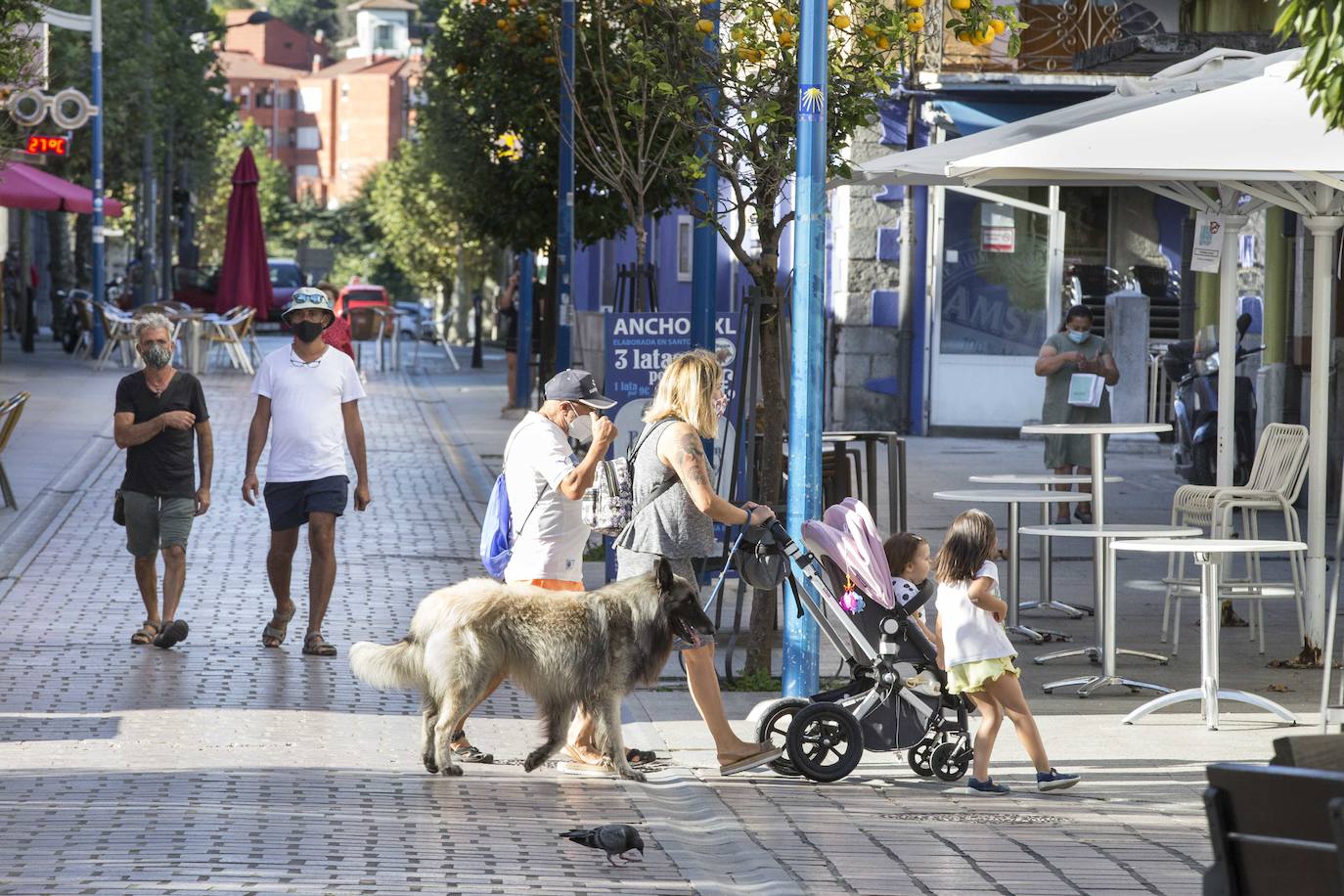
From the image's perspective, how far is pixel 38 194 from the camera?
26.6m

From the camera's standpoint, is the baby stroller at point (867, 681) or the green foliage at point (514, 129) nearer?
the baby stroller at point (867, 681)

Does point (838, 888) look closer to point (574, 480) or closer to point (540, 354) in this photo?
point (574, 480)

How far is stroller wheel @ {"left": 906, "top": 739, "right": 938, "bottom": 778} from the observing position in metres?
7.84

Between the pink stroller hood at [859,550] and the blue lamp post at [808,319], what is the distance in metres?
0.65

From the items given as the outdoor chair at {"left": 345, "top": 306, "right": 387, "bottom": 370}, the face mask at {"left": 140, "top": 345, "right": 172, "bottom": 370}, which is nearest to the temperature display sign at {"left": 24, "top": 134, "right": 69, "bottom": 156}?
the outdoor chair at {"left": 345, "top": 306, "right": 387, "bottom": 370}

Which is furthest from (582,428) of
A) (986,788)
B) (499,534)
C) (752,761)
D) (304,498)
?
(304,498)

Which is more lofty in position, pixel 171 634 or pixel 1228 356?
pixel 1228 356

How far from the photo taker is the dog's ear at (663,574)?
24.7 feet

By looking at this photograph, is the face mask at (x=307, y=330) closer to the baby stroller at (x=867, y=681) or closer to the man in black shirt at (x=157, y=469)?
the man in black shirt at (x=157, y=469)

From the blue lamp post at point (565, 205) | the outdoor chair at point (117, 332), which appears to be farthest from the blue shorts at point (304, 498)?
the outdoor chair at point (117, 332)

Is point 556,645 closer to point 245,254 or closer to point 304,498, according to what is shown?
point 304,498

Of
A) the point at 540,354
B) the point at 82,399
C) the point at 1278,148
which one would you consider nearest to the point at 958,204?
A: the point at 540,354

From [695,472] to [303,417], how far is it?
10.7 ft

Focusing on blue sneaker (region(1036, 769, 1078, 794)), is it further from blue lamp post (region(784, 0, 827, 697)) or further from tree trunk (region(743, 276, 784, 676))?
tree trunk (region(743, 276, 784, 676))
